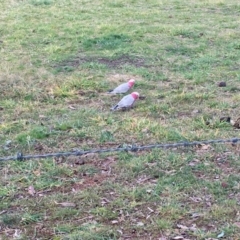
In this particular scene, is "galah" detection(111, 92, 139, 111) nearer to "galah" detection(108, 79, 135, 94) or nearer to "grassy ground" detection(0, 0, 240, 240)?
"grassy ground" detection(0, 0, 240, 240)

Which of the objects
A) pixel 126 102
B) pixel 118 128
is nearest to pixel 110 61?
pixel 126 102

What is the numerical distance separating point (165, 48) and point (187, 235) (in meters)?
4.96

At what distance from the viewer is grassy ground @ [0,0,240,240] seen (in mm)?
3705

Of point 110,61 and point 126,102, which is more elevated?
point 126,102

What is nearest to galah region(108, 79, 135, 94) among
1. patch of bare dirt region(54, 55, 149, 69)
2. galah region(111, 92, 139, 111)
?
galah region(111, 92, 139, 111)

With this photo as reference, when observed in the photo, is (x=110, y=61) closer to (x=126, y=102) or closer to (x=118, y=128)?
(x=126, y=102)

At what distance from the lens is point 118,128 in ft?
16.8

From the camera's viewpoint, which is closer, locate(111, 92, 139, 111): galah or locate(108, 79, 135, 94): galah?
locate(111, 92, 139, 111): galah

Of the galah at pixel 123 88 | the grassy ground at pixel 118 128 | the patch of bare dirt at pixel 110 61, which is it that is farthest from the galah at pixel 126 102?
the patch of bare dirt at pixel 110 61

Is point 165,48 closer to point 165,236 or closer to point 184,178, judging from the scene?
point 184,178

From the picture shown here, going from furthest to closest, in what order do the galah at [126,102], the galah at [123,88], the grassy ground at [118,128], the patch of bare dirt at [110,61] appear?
the patch of bare dirt at [110,61]
the galah at [123,88]
the galah at [126,102]
the grassy ground at [118,128]

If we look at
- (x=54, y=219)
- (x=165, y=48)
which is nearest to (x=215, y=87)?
(x=165, y=48)

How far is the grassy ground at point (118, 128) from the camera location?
3705 mm

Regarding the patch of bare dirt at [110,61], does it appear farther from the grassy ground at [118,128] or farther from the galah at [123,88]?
the galah at [123,88]
